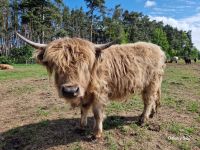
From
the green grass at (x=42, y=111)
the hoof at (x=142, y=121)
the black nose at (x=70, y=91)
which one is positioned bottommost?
the green grass at (x=42, y=111)

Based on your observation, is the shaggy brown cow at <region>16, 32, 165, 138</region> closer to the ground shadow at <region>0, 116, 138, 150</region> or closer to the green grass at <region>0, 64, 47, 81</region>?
the ground shadow at <region>0, 116, 138, 150</region>

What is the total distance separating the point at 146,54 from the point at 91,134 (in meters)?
1.99

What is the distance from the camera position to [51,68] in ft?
13.9

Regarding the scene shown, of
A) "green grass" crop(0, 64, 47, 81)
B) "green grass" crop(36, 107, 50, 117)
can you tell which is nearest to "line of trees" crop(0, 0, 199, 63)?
"green grass" crop(0, 64, 47, 81)

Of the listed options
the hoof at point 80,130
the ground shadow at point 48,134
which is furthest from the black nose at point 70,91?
the hoof at point 80,130

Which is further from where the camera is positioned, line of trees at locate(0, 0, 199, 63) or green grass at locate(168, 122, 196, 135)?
line of trees at locate(0, 0, 199, 63)

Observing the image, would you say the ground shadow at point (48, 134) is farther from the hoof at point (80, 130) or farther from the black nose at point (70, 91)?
the black nose at point (70, 91)

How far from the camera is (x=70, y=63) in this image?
4035mm

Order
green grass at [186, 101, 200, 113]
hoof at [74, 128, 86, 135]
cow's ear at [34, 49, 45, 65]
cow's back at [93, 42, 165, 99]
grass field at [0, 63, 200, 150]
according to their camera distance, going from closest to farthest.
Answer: cow's ear at [34, 49, 45, 65] < grass field at [0, 63, 200, 150] < cow's back at [93, 42, 165, 99] < hoof at [74, 128, 86, 135] < green grass at [186, 101, 200, 113]

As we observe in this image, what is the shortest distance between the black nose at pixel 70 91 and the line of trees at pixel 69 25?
34535mm

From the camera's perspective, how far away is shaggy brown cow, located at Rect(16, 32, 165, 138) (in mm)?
4035

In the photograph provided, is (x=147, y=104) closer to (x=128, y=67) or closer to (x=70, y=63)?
(x=128, y=67)

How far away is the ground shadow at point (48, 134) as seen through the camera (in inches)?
192

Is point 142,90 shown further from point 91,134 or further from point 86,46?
point 86,46
